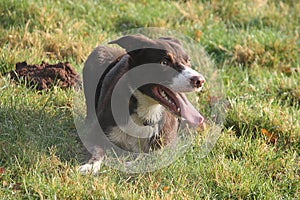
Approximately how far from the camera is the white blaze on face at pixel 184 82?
4.27 m

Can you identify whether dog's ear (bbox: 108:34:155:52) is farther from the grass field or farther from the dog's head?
the grass field

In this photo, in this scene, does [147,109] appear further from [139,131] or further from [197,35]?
[197,35]

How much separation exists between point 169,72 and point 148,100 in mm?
329

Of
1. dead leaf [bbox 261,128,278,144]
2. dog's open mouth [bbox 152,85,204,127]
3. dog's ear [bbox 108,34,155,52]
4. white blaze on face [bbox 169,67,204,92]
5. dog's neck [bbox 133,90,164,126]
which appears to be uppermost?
dog's ear [bbox 108,34,155,52]

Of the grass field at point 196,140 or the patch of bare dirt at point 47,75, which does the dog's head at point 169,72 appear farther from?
the patch of bare dirt at point 47,75

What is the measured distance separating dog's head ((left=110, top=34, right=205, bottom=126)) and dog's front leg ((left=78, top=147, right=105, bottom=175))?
24.3 inches

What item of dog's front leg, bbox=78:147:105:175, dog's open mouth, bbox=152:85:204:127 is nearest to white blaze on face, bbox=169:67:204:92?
dog's open mouth, bbox=152:85:204:127

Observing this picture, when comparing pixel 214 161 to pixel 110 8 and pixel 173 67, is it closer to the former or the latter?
pixel 173 67

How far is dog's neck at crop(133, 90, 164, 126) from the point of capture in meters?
4.56

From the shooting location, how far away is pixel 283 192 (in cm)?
438

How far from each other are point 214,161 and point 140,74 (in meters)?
0.90

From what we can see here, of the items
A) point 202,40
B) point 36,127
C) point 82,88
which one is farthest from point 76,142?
point 202,40

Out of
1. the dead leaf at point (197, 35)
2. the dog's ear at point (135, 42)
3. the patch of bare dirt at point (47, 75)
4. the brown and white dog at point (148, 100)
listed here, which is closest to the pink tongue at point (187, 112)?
the brown and white dog at point (148, 100)

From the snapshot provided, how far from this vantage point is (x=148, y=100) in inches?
180
